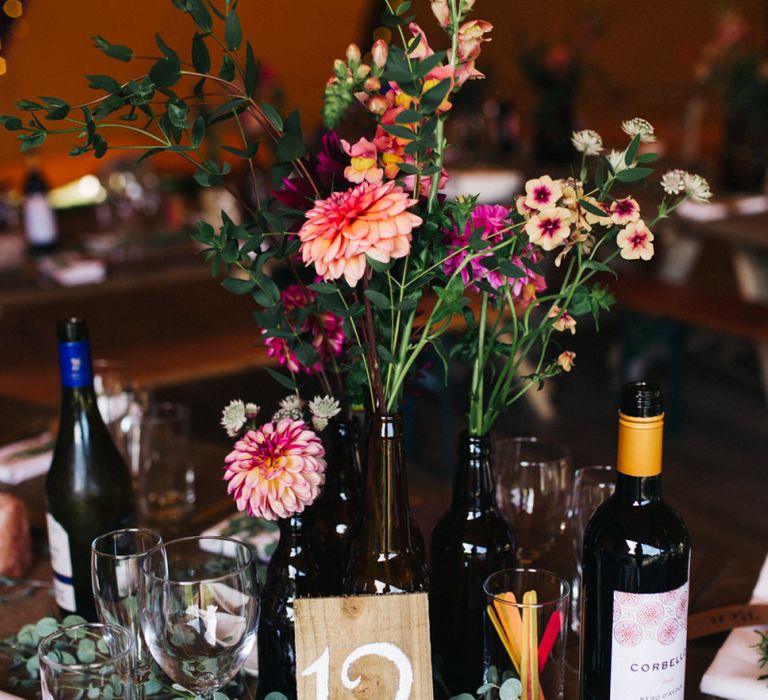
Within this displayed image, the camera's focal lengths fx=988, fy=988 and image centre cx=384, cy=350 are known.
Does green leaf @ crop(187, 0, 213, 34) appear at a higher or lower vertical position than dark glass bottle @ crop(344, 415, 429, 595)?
higher

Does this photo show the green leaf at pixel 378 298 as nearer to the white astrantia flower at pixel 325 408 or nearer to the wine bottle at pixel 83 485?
the white astrantia flower at pixel 325 408

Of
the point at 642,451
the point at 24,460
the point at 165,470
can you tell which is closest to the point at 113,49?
the point at 642,451

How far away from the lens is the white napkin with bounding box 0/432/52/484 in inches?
57.1

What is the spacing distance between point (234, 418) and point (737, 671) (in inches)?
20.1

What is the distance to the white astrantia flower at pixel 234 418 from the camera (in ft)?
2.59

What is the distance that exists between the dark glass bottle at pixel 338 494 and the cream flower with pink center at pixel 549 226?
11.3 inches

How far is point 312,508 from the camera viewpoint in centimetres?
89

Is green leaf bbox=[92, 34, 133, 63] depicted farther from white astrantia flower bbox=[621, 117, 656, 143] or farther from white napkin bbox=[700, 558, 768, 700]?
white napkin bbox=[700, 558, 768, 700]

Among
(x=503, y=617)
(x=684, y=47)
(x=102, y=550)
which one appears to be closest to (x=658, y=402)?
(x=503, y=617)

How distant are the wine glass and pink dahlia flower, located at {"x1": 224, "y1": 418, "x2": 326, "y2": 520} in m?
0.06

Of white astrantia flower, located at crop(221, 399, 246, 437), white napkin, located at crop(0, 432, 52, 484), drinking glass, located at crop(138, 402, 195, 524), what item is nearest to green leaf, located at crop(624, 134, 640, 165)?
white astrantia flower, located at crop(221, 399, 246, 437)

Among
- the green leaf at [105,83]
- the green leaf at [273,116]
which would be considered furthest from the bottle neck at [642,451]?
the green leaf at [105,83]

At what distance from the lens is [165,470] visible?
1335 mm

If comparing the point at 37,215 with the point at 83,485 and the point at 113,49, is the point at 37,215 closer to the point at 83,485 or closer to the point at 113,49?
the point at 83,485
